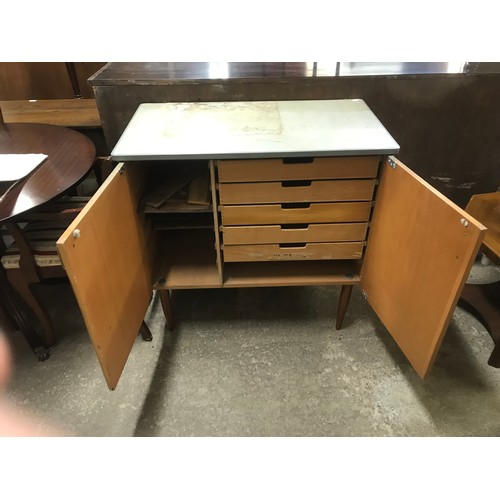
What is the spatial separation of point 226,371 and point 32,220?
0.95 meters

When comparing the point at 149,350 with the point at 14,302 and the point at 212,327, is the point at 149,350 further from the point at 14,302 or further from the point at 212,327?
the point at 14,302

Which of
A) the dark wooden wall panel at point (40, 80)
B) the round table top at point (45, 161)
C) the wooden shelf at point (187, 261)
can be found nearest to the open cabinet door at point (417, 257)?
the wooden shelf at point (187, 261)

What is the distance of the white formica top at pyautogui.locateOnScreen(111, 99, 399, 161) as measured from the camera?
114 centimetres

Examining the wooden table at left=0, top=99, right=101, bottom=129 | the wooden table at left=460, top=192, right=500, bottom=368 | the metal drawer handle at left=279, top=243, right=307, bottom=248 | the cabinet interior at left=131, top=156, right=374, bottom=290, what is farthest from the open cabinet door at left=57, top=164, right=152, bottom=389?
the wooden table at left=460, top=192, right=500, bottom=368

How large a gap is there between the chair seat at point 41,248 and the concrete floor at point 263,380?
42 cm

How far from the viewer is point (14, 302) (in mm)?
1451

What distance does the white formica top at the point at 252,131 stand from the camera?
1.14 meters

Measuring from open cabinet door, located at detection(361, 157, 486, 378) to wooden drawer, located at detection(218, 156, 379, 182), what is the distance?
2.8 inches

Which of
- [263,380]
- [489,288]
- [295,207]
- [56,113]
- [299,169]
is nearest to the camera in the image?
[299,169]

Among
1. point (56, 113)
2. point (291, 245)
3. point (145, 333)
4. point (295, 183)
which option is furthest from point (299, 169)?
point (56, 113)

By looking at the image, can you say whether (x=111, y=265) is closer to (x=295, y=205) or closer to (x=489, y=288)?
(x=295, y=205)

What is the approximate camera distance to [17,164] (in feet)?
4.50

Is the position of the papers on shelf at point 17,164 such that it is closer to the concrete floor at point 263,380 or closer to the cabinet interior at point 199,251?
the cabinet interior at point 199,251

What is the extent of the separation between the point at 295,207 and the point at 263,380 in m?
0.66
